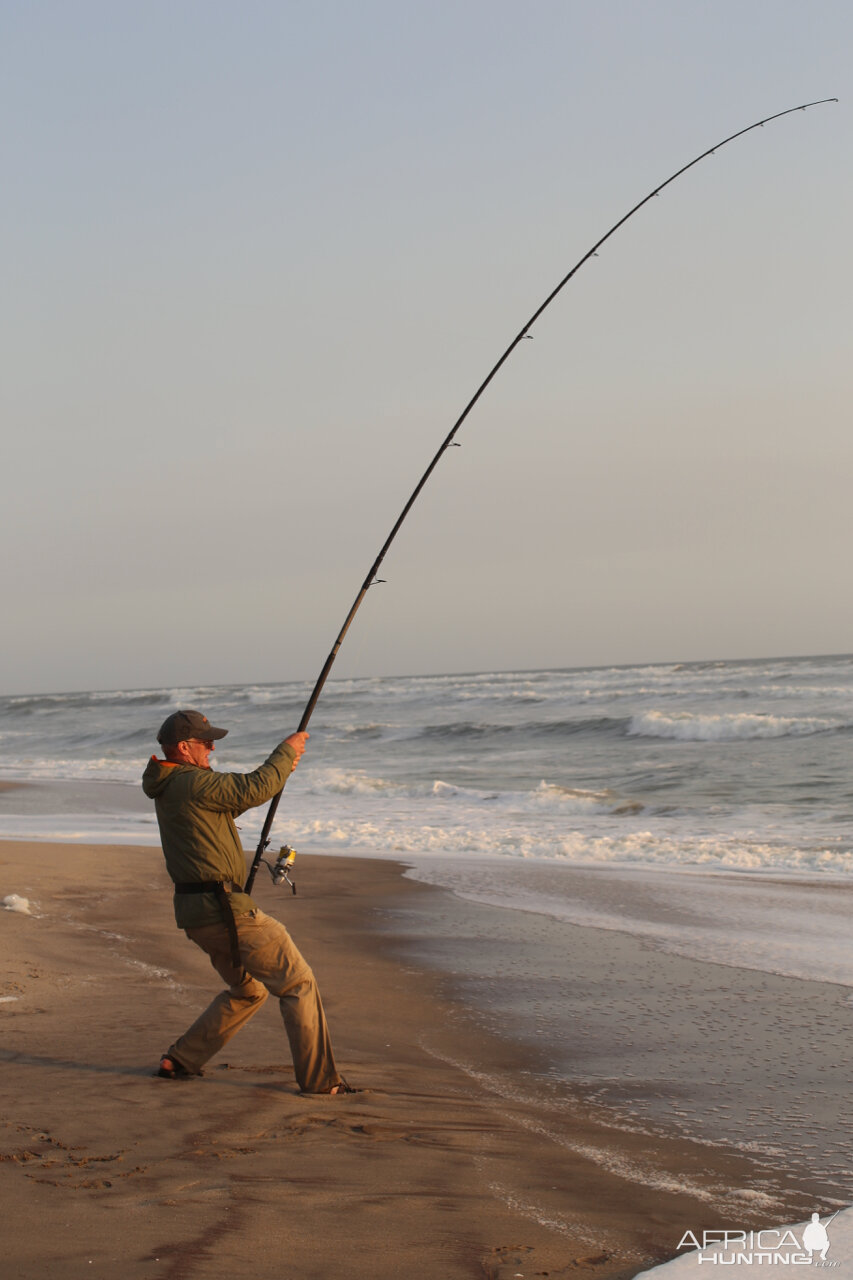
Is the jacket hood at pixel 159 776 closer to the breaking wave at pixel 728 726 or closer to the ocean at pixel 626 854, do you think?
the ocean at pixel 626 854

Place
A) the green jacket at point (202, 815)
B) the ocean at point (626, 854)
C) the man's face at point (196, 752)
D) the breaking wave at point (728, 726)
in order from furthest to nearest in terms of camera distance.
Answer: the breaking wave at point (728, 726) → the ocean at point (626, 854) → the man's face at point (196, 752) → the green jacket at point (202, 815)

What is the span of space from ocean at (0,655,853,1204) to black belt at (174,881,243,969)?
59.5 inches

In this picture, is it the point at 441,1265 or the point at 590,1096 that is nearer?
the point at 441,1265

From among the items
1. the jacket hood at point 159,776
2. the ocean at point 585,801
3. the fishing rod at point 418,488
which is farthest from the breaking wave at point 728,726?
the jacket hood at point 159,776

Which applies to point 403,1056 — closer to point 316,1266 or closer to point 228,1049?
point 228,1049

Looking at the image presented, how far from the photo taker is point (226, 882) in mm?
3703

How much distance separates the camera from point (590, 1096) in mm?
4121

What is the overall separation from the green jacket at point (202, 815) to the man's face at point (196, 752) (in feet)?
0.14

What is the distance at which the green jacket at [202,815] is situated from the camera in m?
3.63

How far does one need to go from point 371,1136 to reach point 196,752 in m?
1.37

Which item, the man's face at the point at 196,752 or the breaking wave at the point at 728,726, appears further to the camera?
the breaking wave at the point at 728,726

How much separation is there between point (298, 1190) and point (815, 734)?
2079 centimetres

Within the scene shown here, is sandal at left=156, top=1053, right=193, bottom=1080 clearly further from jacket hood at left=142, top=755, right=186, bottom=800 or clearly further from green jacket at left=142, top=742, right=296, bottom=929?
jacket hood at left=142, top=755, right=186, bottom=800

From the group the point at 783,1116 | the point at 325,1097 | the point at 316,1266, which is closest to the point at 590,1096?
the point at 783,1116
